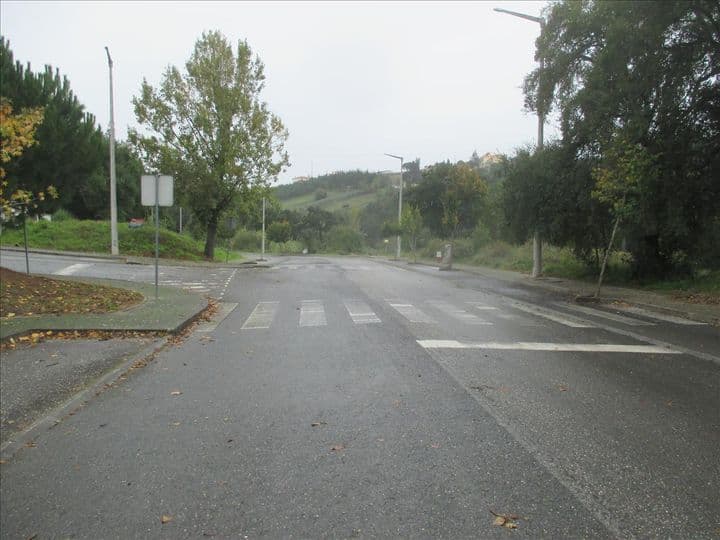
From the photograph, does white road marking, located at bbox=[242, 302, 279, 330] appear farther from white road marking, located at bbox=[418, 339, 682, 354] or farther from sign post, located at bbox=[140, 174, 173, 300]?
white road marking, located at bbox=[418, 339, 682, 354]

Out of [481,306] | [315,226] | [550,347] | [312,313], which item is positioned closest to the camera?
[550,347]

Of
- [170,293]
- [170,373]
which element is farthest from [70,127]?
[170,373]

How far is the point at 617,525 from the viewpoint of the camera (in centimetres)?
303

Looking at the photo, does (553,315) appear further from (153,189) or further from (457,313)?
(153,189)

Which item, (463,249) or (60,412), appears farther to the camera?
(463,249)

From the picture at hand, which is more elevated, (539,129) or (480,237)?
(539,129)

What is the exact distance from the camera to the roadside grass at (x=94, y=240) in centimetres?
2847

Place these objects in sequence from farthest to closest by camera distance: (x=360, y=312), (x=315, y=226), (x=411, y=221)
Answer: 1. (x=315, y=226)
2. (x=411, y=221)
3. (x=360, y=312)

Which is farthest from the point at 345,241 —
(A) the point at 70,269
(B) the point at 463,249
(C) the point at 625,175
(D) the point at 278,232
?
(C) the point at 625,175

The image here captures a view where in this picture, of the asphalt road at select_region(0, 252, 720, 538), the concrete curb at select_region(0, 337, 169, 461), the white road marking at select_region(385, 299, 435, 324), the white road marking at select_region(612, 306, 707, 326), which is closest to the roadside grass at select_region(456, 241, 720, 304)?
the white road marking at select_region(612, 306, 707, 326)

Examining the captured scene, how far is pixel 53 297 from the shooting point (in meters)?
11.0

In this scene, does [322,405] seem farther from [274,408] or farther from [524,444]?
[524,444]

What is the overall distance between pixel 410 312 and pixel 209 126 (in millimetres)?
22352

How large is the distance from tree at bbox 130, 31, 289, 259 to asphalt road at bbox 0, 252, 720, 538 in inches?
932
